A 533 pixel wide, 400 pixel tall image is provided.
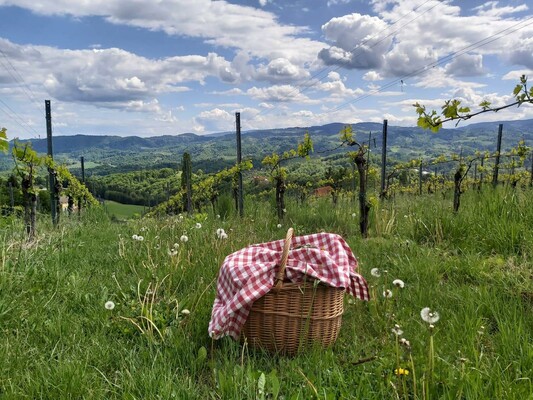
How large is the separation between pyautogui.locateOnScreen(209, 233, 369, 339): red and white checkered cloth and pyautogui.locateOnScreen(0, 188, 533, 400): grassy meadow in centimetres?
17

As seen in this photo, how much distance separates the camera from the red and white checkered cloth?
237cm

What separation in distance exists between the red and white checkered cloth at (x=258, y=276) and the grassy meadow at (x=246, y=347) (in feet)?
0.56

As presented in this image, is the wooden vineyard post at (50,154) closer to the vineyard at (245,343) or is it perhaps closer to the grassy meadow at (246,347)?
the vineyard at (245,343)

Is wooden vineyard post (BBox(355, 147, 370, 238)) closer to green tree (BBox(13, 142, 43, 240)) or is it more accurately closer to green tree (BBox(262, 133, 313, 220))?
green tree (BBox(262, 133, 313, 220))

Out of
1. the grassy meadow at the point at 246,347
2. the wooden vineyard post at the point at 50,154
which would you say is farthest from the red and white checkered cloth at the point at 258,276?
the wooden vineyard post at the point at 50,154

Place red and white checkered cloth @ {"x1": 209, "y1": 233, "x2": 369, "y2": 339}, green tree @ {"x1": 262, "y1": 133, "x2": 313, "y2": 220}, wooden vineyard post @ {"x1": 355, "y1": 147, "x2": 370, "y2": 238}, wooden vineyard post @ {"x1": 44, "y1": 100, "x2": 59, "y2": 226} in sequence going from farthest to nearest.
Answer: green tree @ {"x1": 262, "y1": 133, "x2": 313, "y2": 220}, wooden vineyard post @ {"x1": 44, "y1": 100, "x2": 59, "y2": 226}, wooden vineyard post @ {"x1": 355, "y1": 147, "x2": 370, "y2": 238}, red and white checkered cloth @ {"x1": 209, "y1": 233, "x2": 369, "y2": 339}

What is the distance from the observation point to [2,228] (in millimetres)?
5109

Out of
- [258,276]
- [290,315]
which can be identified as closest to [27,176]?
A: [258,276]

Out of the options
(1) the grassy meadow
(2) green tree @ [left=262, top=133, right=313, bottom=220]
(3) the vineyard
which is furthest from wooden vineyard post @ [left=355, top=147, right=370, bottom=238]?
(2) green tree @ [left=262, top=133, right=313, bottom=220]

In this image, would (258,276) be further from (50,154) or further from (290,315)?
(50,154)

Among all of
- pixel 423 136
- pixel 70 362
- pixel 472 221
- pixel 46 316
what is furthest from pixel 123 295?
pixel 423 136

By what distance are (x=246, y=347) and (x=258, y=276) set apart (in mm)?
406

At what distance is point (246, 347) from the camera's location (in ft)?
7.89

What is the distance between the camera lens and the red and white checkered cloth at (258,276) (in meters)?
2.37
